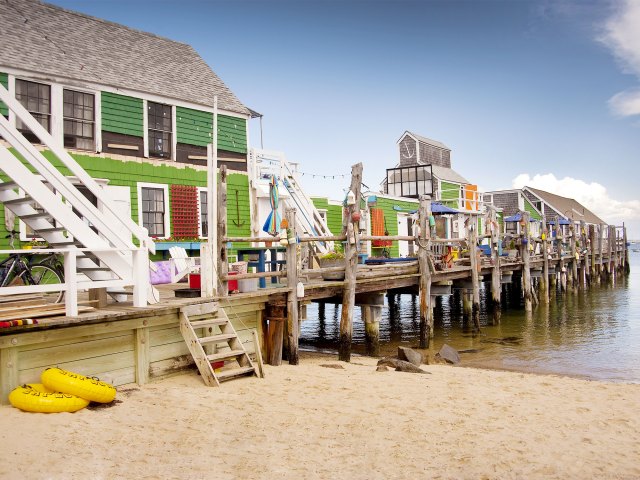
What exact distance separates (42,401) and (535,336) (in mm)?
15283

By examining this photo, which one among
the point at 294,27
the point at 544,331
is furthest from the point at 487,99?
the point at 544,331

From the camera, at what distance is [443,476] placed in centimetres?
532

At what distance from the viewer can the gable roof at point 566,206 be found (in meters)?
50.6

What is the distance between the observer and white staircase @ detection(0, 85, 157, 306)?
698 centimetres

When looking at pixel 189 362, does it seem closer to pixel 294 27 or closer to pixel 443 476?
pixel 443 476

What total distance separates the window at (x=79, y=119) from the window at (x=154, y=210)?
196 centimetres

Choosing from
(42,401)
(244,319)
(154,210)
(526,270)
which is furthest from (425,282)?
(42,401)

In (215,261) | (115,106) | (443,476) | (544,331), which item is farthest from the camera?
(544,331)

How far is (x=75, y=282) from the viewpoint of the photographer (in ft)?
22.7

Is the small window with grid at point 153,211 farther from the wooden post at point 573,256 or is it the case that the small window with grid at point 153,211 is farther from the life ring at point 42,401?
the wooden post at point 573,256

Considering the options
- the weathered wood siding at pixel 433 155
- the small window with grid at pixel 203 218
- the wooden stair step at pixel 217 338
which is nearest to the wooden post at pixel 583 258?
the weathered wood siding at pixel 433 155

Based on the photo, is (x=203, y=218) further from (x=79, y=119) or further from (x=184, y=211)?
(x=79, y=119)

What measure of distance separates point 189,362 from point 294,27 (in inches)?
598

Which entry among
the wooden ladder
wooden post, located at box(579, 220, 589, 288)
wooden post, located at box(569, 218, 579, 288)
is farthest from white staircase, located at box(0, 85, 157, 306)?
wooden post, located at box(579, 220, 589, 288)
